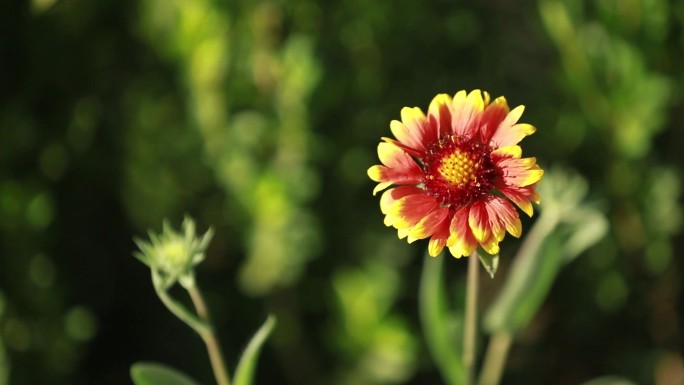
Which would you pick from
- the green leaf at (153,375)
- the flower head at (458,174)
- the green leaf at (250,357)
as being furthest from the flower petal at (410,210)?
the green leaf at (153,375)

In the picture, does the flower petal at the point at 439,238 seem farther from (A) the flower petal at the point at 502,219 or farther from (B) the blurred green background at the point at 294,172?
(B) the blurred green background at the point at 294,172

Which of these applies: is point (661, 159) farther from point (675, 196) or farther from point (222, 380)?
point (222, 380)

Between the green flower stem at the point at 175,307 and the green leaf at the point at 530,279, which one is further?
the green leaf at the point at 530,279

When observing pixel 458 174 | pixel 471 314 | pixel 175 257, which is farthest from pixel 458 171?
pixel 175 257

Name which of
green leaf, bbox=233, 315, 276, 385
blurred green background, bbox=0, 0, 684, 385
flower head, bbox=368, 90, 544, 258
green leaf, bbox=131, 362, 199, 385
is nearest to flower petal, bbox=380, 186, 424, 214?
→ flower head, bbox=368, 90, 544, 258

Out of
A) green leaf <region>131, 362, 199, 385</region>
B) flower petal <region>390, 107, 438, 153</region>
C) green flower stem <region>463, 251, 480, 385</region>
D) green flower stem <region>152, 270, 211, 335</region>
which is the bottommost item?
green flower stem <region>463, 251, 480, 385</region>

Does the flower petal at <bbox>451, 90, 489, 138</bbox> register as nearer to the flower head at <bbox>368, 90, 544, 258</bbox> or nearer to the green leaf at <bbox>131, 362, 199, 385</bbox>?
the flower head at <bbox>368, 90, 544, 258</bbox>

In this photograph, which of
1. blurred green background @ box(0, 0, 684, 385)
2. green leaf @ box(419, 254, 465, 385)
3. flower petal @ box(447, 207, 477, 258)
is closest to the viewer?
flower petal @ box(447, 207, 477, 258)

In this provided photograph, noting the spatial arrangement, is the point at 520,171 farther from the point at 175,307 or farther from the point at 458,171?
the point at 175,307
